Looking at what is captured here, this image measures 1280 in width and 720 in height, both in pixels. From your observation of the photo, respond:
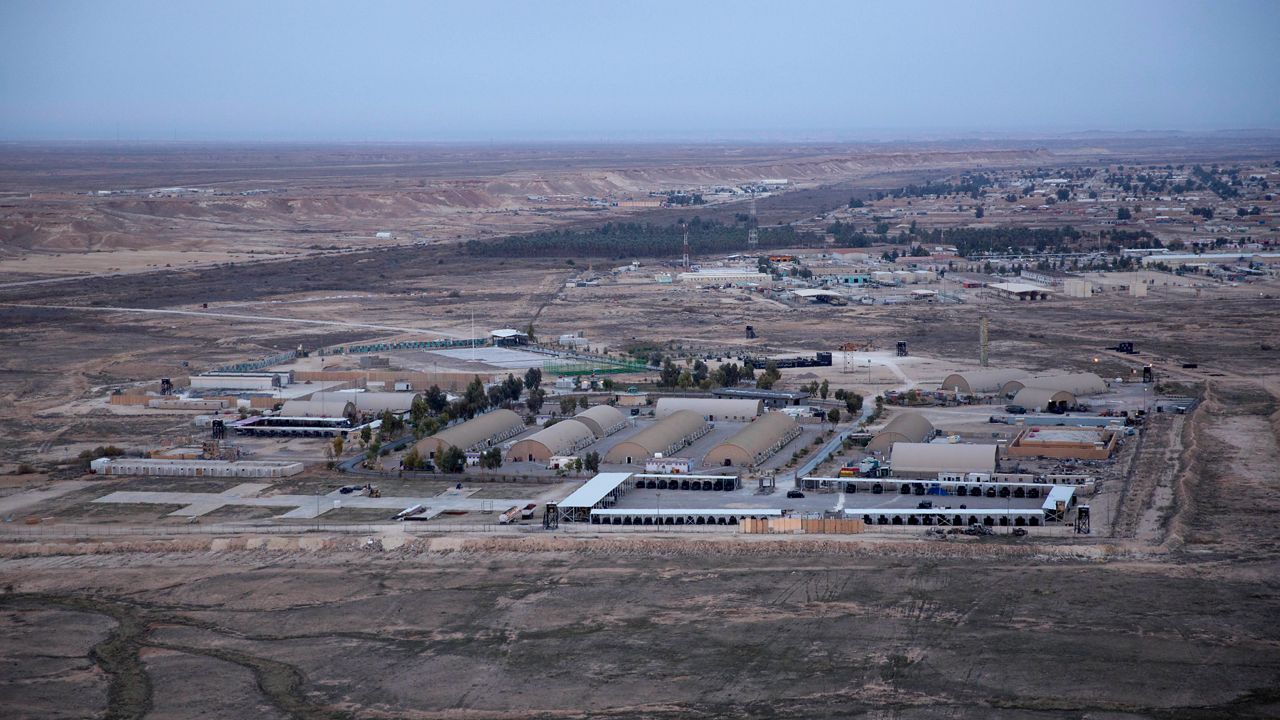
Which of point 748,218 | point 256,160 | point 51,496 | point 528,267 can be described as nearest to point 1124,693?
point 51,496

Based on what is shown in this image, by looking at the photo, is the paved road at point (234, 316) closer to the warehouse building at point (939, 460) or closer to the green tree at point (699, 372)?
the green tree at point (699, 372)

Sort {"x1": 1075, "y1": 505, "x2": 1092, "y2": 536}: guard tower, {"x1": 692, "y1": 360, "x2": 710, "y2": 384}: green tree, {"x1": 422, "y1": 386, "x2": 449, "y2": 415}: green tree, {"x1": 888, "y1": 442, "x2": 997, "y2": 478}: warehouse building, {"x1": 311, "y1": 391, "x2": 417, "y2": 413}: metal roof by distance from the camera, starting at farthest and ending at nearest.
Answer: {"x1": 692, "y1": 360, "x2": 710, "y2": 384}: green tree
{"x1": 311, "y1": 391, "x2": 417, "y2": 413}: metal roof
{"x1": 422, "y1": 386, "x2": 449, "y2": 415}: green tree
{"x1": 888, "y1": 442, "x2": 997, "y2": 478}: warehouse building
{"x1": 1075, "y1": 505, "x2": 1092, "y2": 536}: guard tower

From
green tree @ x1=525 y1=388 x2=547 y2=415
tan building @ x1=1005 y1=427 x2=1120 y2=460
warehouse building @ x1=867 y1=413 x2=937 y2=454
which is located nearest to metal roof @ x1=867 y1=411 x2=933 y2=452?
warehouse building @ x1=867 y1=413 x2=937 y2=454

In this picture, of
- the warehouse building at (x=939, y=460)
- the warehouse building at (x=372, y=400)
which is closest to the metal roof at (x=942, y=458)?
the warehouse building at (x=939, y=460)

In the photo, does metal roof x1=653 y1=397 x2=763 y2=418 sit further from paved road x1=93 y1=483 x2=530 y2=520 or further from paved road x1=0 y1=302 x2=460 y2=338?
paved road x1=0 y1=302 x2=460 y2=338

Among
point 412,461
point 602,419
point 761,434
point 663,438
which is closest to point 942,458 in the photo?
point 761,434

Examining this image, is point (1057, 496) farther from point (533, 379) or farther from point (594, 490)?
point (533, 379)

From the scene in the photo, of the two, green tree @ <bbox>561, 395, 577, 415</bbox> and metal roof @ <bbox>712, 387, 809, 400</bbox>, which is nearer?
green tree @ <bbox>561, 395, 577, 415</bbox>

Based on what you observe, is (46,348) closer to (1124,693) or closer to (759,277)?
(759,277)
